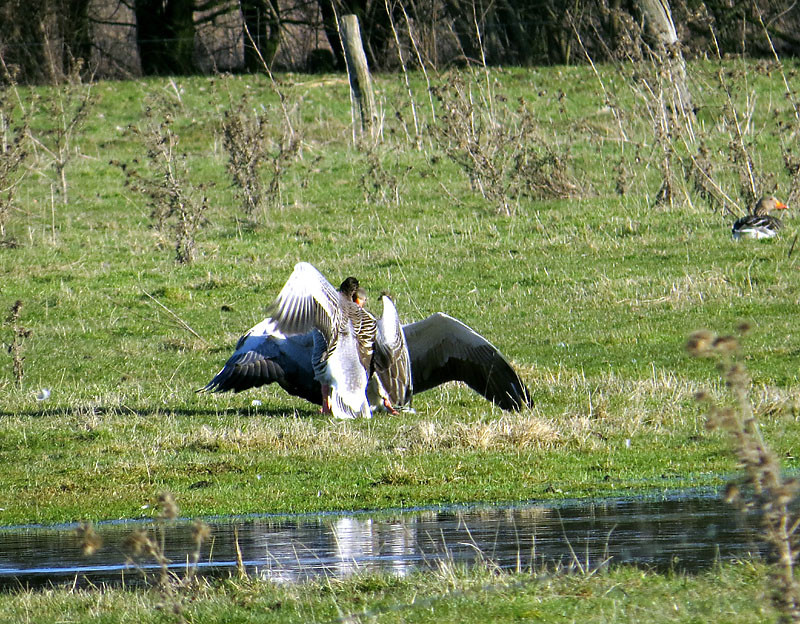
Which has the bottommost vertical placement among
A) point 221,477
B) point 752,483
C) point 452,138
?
point 221,477

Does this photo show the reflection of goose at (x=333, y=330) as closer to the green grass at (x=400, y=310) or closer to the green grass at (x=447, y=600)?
the green grass at (x=400, y=310)

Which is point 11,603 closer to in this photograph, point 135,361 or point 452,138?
point 135,361

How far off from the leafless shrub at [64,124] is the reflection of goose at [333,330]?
1372 cm

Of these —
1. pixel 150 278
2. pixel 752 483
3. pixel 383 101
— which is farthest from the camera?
pixel 383 101

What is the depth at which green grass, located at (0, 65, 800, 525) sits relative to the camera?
378 inches

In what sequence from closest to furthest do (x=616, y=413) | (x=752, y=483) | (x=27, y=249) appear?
(x=752, y=483)
(x=616, y=413)
(x=27, y=249)

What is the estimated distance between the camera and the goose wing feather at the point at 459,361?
11.2 metres

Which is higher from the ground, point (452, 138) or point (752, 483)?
point (452, 138)

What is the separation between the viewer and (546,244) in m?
19.4

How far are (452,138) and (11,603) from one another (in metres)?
16.9

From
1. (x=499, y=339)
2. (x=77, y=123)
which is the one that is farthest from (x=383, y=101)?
(x=499, y=339)

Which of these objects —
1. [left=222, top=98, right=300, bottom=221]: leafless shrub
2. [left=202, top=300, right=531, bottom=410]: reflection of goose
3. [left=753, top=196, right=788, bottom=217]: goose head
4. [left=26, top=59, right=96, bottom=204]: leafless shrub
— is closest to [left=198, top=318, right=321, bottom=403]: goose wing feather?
[left=202, top=300, right=531, bottom=410]: reflection of goose

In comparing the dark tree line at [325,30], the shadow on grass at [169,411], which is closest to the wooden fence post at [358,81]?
the dark tree line at [325,30]

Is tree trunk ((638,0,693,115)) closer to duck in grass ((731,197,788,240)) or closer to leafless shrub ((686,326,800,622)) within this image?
duck in grass ((731,197,788,240))
